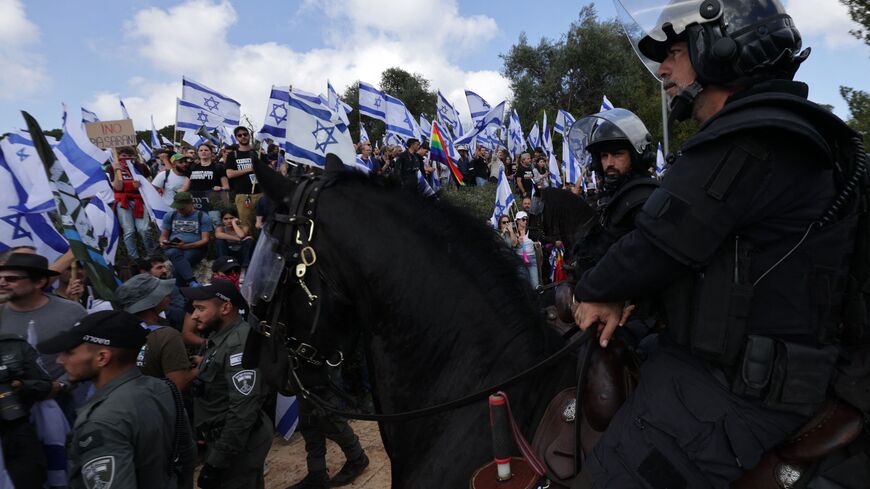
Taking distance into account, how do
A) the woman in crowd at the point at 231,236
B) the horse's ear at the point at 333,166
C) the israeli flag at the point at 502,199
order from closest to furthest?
the horse's ear at the point at 333,166, the woman in crowd at the point at 231,236, the israeli flag at the point at 502,199

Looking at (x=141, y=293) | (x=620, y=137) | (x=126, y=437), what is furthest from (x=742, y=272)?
(x=141, y=293)

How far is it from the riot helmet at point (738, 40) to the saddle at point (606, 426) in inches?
38.3

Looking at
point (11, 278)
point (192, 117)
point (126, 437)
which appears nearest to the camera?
point (126, 437)

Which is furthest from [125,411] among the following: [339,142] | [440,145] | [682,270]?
[440,145]

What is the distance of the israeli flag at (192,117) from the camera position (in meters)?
14.8

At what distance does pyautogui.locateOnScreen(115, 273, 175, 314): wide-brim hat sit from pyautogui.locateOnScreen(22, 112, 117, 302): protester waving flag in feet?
0.36

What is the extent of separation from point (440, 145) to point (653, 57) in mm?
12907

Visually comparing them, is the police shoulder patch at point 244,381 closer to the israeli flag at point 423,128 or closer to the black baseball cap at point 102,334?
the black baseball cap at point 102,334

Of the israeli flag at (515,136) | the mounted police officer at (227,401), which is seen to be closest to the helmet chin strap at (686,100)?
the mounted police officer at (227,401)

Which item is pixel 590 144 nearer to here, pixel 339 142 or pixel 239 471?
pixel 239 471

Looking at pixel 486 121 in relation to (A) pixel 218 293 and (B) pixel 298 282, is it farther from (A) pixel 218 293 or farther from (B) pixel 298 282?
(B) pixel 298 282

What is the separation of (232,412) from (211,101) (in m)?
13.1

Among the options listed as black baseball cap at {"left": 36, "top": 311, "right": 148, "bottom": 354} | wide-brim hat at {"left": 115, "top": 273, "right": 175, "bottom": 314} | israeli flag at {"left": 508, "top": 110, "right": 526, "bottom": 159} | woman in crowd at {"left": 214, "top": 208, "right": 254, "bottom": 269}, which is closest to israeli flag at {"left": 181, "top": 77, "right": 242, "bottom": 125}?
woman in crowd at {"left": 214, "top": 208, "right": 254, "bottom": 269}

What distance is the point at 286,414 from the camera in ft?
20.0
